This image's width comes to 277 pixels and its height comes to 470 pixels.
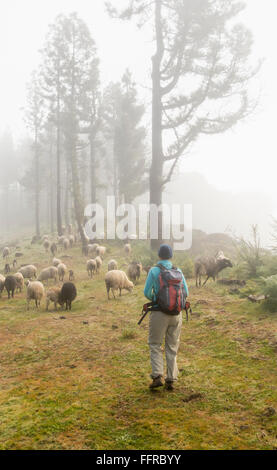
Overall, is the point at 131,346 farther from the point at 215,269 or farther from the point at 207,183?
the point at 207,183

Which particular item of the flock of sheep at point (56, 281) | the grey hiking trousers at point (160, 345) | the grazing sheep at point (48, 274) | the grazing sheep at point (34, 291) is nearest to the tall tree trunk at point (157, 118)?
the flock of sheep at point (56, 281)

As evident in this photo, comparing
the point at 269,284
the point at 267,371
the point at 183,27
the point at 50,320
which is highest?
the point at 183,27

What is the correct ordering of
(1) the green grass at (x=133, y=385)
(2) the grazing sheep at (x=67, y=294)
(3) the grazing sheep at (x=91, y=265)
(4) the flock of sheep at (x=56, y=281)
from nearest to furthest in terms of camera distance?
(1) the green grass at (x=133, y=385) < (2) the grazing sheep at (x=67, y=294) < (4) the flock of sheep at (x=56, y=281) < (3) the grazing sheep at (x=91, y=265)

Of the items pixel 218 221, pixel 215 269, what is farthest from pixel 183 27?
pixel 218 221

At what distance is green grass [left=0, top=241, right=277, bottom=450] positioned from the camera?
3533 millimetres

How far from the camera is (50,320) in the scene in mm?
8875

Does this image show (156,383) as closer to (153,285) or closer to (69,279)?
(153,285)

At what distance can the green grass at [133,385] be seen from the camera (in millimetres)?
3533

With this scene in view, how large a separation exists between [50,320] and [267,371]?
19.8 feet

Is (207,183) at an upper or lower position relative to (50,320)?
upper

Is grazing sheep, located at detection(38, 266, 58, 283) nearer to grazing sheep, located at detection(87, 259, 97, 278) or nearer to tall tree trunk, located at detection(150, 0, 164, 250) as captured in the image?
grazing sheep, located at detection(87, 259, 97, 278)

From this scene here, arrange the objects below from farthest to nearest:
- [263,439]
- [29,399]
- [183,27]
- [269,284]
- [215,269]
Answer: [183,27] < [215,269] < [269,284] < [29,399] < [263,439]

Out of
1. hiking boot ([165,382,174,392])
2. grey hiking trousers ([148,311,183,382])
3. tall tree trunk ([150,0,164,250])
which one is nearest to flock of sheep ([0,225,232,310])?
tall tree trunk ([150,0,164,250])

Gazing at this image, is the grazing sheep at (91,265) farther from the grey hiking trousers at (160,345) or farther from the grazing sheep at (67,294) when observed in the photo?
the grey hiking trousers at (160,345)
